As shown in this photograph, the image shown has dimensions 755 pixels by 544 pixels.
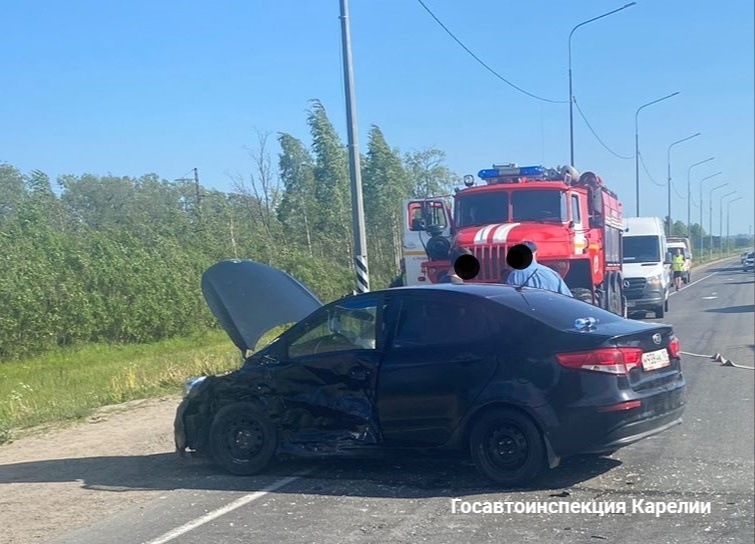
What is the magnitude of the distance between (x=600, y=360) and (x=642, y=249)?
770 inches

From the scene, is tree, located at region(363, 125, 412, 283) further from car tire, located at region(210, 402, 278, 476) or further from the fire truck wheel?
car tire, located at region(210, 402, 278, 476)

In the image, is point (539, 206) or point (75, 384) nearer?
point (539, 206)

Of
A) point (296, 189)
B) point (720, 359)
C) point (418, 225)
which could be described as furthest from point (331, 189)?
point (720, 359)

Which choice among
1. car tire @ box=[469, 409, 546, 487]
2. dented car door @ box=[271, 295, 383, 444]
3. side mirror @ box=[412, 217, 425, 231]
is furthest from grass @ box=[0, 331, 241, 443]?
car tire @ box=[469, 409, 546, 487]

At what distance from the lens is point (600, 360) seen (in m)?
6.82

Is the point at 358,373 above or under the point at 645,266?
under

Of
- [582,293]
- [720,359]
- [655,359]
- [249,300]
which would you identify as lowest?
[720,359]

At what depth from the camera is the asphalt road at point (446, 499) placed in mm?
5906

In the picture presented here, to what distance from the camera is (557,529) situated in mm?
5918

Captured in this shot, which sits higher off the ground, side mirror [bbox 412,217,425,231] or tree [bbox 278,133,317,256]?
tree [bbox 278,133,317,256]

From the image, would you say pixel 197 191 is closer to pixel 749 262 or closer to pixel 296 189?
pixel 296 189

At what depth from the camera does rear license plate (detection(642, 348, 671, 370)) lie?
7.07 m

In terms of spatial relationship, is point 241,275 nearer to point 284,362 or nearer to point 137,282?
point 284,362

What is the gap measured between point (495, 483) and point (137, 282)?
24.1m
